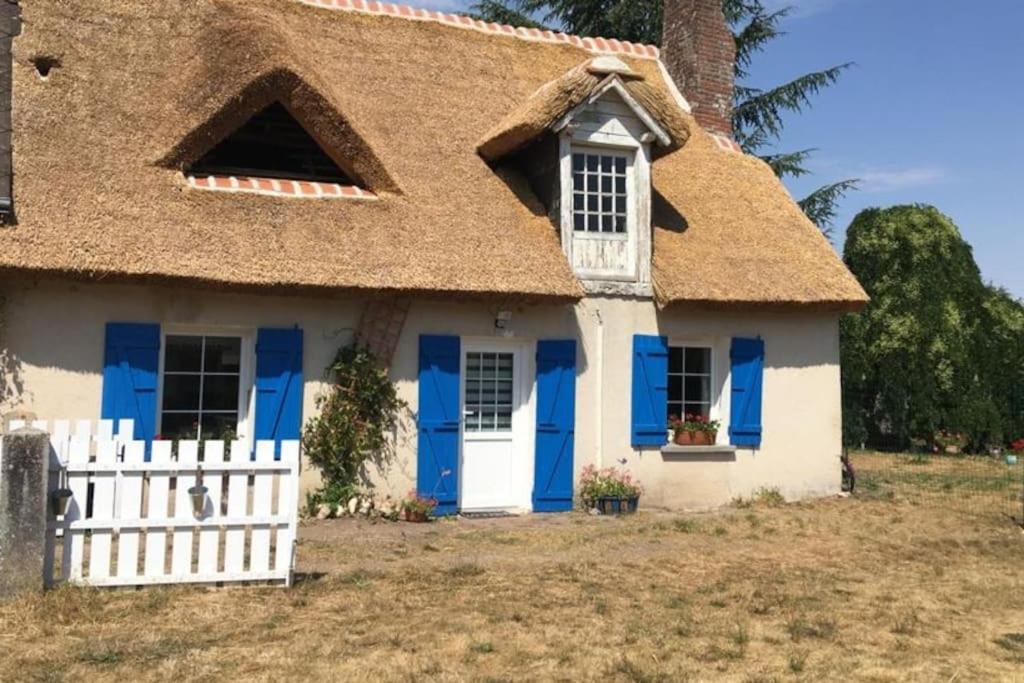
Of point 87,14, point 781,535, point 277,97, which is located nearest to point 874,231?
point 781,535

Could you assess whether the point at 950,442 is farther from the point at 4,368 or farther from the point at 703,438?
the point at 4,368

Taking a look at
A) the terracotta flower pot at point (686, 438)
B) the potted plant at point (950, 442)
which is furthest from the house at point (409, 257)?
the potted plant at point (950, 442)

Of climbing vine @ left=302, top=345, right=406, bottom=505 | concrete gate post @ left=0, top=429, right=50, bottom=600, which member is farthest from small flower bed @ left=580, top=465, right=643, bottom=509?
concrete gate post @ left=0, top=429, right=50, bottom=600

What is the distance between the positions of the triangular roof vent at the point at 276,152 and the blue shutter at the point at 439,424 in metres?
2.13

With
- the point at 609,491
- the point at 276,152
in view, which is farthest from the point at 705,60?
the point at 609,491

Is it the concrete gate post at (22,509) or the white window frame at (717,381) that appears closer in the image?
the concrete gate post at (22,509)

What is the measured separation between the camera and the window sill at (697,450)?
33.3 feet

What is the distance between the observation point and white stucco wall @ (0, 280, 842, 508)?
782 cm

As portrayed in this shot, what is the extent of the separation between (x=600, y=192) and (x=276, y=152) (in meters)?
3.64

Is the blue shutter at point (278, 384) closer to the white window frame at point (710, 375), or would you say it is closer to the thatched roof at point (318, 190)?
the thatched roof at point (318, 190)

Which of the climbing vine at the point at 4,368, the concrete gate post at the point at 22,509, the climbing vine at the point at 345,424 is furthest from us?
the climbing vine at the point at 345,424

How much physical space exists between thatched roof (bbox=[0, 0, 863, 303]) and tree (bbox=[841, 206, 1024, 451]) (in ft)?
24.5

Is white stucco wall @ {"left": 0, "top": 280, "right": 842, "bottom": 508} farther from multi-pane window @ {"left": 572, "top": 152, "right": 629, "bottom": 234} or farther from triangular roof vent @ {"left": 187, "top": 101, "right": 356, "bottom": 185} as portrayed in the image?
triangular roof vent @ {"left": 187, "top": 101, "right": 356, "bottom": 185}

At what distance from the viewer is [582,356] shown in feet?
32.3
